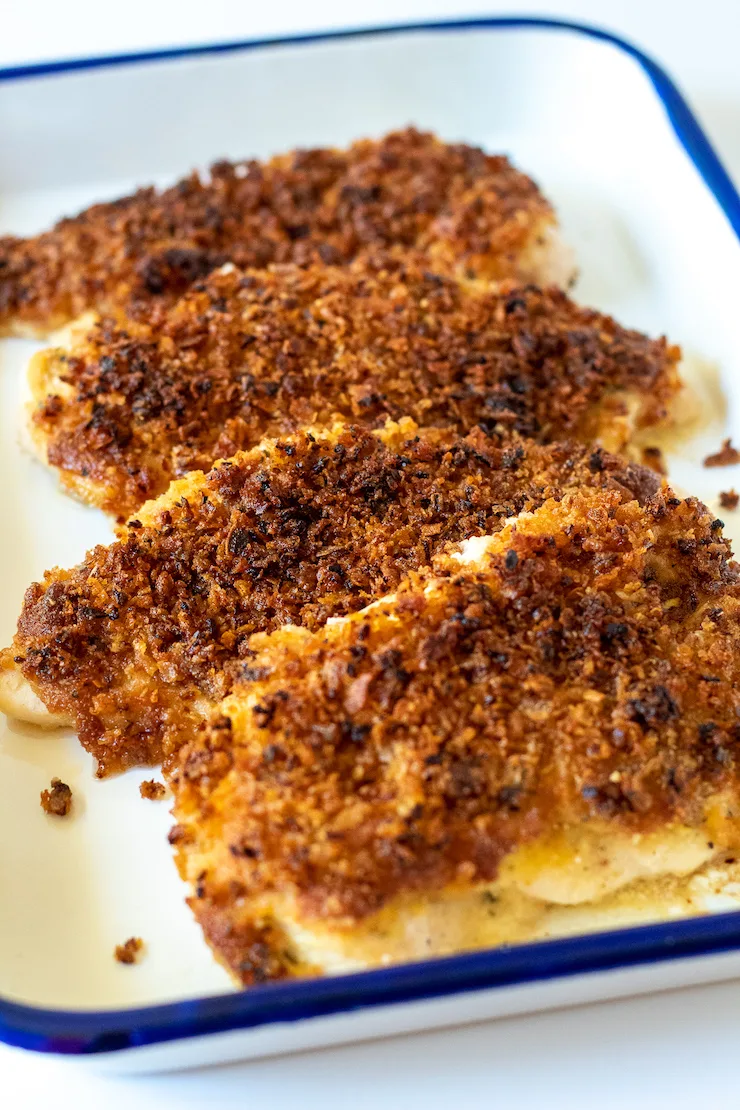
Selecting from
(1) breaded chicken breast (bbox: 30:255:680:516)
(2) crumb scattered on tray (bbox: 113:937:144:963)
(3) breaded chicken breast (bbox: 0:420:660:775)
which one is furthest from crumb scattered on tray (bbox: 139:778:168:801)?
(1) breaded chicken breast (bbox: 30:255:680:516)

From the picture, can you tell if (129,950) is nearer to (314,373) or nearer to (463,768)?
(463,768)

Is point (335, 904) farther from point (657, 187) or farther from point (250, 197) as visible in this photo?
point (657, 187)

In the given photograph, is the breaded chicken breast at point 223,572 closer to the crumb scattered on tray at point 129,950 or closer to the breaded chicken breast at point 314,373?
the breaded chicken breast at point 314,373

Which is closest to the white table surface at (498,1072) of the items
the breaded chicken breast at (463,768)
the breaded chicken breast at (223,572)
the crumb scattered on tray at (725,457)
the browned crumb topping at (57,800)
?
the breaded chicken breast at (463,768)

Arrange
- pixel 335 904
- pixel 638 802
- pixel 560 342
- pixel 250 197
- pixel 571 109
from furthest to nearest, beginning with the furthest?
1. pixel 571 109
2. pixel 250 197
3. pixel 560 342
4. pixel 638 802
5. pixel 335 904

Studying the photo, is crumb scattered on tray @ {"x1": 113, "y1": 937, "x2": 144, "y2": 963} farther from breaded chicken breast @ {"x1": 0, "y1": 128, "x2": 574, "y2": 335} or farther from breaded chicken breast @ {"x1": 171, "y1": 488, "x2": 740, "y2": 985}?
breaded chicken breast @ {"x1": 0, "y1": 128, "x2": 574, "y2": 335}

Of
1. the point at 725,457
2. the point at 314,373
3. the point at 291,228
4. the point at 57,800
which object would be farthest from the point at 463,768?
the point at 291,228

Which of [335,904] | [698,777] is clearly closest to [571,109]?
[698,777]
